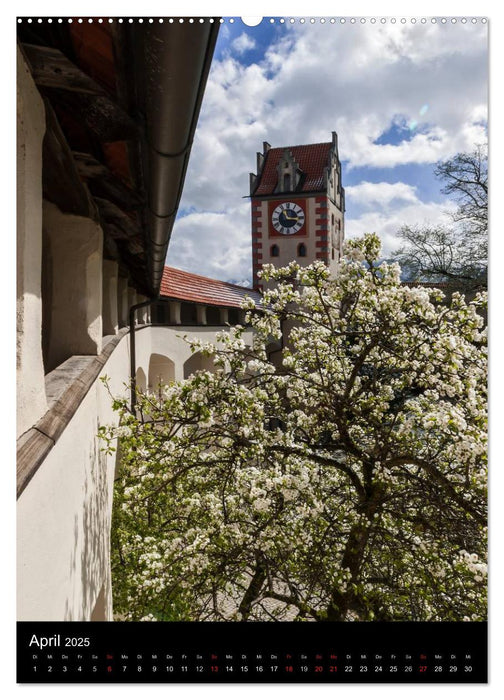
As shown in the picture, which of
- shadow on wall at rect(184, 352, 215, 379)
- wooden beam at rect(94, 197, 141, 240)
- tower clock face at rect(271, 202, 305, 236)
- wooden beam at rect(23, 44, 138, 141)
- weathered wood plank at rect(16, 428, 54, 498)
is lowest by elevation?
weathered wood plank at rect(16, 428, 54, 498)

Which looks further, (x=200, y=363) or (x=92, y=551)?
(x=200, y=363)

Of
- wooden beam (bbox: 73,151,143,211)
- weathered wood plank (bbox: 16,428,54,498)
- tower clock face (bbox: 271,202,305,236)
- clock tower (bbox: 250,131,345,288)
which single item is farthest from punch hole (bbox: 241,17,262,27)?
weathered wood plank (bbox: 16,428,54,498)

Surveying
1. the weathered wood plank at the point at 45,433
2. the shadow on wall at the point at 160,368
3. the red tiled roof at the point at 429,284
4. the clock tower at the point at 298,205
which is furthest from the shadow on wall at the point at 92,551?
the shadow on wall at the point at 160,368

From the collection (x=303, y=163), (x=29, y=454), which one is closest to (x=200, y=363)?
(x=303, y=163)

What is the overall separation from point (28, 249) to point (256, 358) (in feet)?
9.13

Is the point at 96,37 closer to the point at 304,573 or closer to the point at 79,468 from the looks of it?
the point at 79,468

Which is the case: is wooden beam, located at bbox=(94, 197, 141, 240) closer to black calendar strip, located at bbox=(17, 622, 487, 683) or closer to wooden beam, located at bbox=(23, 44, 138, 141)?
wooden beam, located at bbox=(23, 44, 138, 141)

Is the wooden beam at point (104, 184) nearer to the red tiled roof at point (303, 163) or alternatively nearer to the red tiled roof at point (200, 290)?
the red tiled roof at point (303, 163)

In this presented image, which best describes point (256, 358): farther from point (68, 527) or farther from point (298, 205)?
point (68, 527)

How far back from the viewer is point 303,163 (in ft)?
8.46

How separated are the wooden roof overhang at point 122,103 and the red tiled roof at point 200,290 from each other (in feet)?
7.28

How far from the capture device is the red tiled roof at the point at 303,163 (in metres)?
2.43

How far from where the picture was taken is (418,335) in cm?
328

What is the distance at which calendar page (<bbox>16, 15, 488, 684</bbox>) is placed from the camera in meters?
1.42
